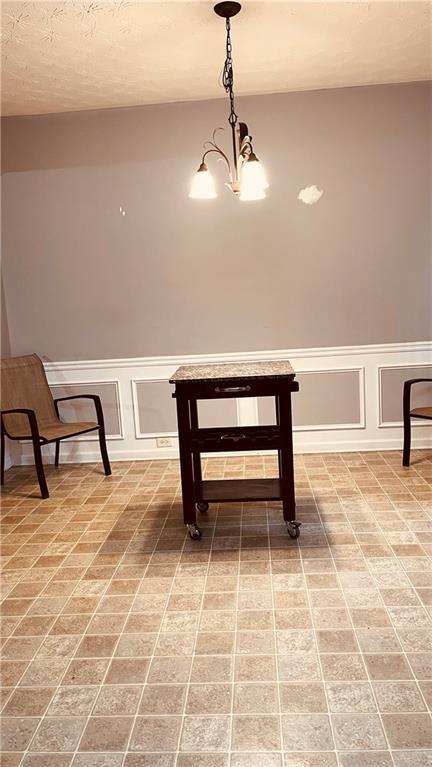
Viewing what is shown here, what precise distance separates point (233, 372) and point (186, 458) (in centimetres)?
49

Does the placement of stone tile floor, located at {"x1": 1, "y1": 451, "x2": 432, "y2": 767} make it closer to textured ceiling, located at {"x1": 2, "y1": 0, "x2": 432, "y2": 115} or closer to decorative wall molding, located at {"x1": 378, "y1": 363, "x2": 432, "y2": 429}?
decorative wall molding, located at {"x1": 378, "y1": 363, "x2": 432, "y2": 429}

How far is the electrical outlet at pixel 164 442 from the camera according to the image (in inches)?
180

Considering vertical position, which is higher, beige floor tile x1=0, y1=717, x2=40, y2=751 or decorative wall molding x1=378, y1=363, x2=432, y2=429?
decorative wall molding x1=378, y1=363, x2=432, y2=429

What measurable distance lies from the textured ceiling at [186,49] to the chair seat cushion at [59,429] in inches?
85.2

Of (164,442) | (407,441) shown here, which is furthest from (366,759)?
(164,442)

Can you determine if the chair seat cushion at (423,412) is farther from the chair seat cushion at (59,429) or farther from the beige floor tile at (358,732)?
the beige floor tile at (358,732)

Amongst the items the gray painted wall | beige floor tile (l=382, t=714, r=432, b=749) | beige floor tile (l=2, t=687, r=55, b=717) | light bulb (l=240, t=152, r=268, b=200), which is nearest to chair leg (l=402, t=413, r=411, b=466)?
the gray painted wall

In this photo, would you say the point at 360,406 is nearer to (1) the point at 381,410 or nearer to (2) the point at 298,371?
(1) the point at 381,410

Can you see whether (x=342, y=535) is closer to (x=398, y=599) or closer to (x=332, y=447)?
(x=398, y=599)

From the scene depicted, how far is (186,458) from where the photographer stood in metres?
3.02

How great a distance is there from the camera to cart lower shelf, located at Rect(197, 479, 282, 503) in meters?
3.09

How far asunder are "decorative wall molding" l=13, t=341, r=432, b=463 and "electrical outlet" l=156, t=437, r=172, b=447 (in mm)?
23

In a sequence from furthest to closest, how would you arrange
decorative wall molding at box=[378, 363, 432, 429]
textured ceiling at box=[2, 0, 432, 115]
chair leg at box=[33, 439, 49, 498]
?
decorative wall molding at box=[378, 363, 432, 429]
chair leg at box=[33, 439, 49, 498]
textured ceiling at box=[2, 0, 432, 115]

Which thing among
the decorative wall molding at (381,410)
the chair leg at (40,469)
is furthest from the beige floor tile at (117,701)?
the decorative wall molding at (381,410)
